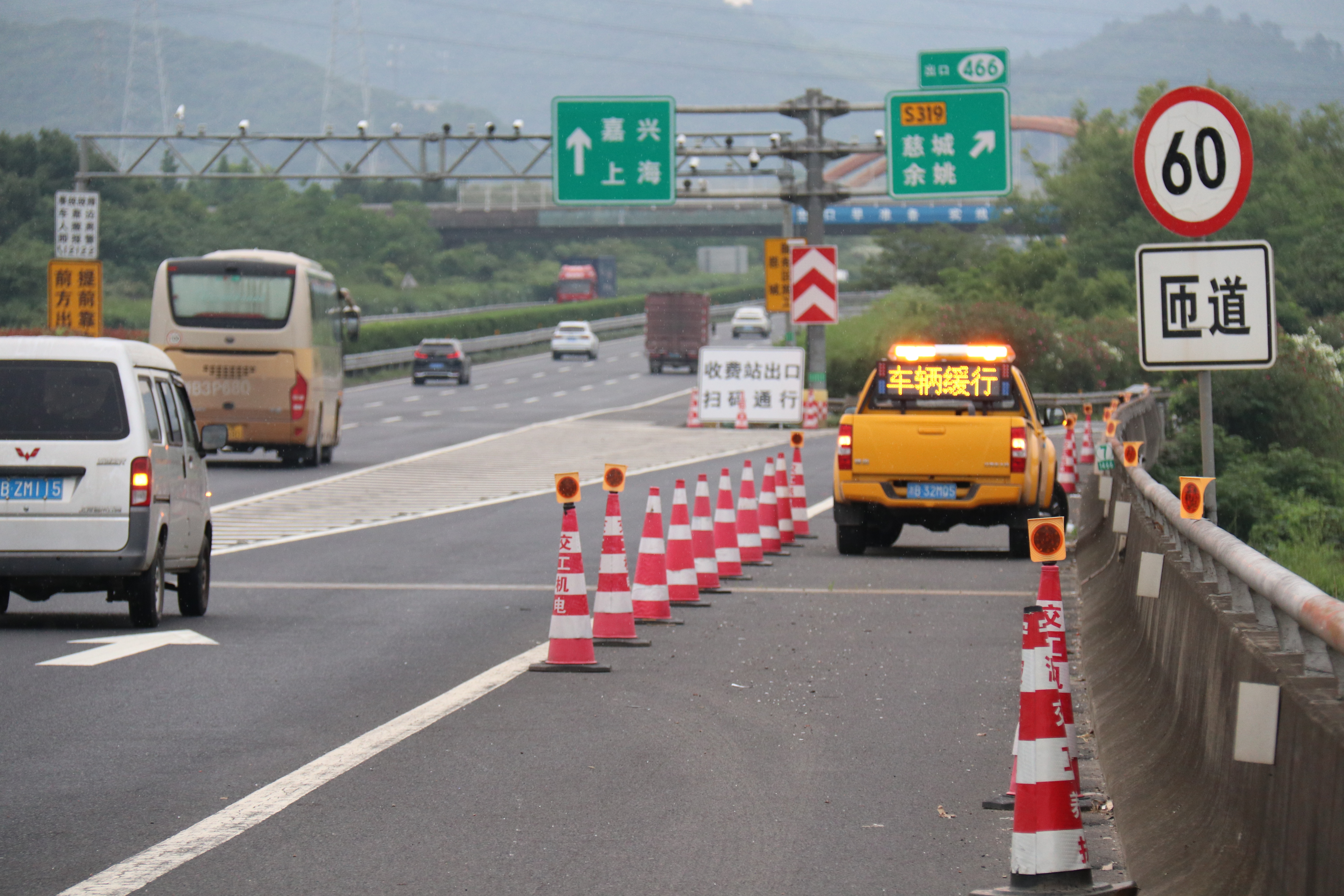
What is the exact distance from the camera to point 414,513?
2355cm

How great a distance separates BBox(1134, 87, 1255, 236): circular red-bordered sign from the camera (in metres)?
8.68

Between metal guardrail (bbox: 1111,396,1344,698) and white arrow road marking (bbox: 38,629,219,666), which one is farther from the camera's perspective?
white arrow road marking (bbox: 38,629,219,666)

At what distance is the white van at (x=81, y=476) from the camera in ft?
39.4

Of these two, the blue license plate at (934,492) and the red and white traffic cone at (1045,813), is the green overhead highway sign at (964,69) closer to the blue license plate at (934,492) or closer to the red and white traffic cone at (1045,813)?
the blue license plate at (934,492)

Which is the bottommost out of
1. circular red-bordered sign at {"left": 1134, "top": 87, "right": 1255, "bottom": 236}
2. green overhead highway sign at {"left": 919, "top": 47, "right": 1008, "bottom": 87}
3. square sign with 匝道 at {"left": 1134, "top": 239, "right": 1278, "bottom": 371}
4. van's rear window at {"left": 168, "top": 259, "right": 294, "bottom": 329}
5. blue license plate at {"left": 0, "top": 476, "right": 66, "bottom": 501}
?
blue license plate at {"left": 0, "top": 476, "right": 66, "bottom": 501}

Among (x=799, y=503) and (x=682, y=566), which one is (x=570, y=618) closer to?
(x=682, y=566)

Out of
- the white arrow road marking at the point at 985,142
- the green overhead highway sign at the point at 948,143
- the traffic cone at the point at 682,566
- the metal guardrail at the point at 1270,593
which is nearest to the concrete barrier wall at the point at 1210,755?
the metal guardrail at the point at 1270,593

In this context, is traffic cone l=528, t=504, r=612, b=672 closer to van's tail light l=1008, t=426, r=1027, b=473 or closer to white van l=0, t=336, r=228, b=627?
white van l=0, t=336, r=228, b=627

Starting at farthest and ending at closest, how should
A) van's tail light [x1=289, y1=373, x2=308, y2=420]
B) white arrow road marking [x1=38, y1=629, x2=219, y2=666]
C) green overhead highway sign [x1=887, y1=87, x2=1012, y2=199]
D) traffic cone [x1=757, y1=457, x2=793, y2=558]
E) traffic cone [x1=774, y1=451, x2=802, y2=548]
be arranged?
green overhead highway sign [x1=887, y1=87, x2=1012, y2=199]
van's tail light [x1=289, y1=373, x2=308, y2=420]
traffic cone [x1=774, y1=451, x2=802, y2=548]
traffic cone [x1=757, y1=457, x2=793, y2=558]
white arrow road marking [x1=38, y1=629, x2=219, y2=666]

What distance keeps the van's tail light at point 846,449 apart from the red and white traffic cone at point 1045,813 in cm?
1167

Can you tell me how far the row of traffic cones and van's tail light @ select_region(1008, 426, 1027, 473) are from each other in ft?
7.42

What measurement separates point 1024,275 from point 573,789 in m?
66.9

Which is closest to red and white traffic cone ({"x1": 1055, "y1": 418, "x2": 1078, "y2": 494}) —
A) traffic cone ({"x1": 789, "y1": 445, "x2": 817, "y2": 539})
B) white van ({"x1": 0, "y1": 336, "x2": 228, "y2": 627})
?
traffic cone ({"x1": 789, "y1": 445, "x2": 817, "y2": 539})

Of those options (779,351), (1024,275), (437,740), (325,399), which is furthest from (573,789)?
(1024,275)
